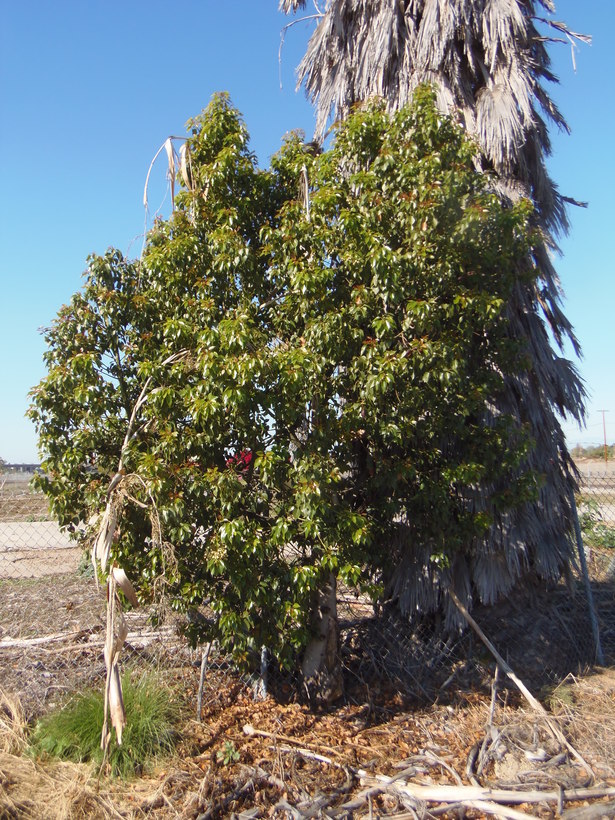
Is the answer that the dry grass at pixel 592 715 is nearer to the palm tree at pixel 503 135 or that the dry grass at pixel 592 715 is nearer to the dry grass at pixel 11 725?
the palm tree at pixel 503 135

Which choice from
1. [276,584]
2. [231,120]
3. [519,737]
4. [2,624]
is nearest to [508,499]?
[519,737]

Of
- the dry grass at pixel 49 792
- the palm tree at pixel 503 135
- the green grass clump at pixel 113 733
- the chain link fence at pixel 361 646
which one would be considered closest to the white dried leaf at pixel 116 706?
the dry grass at pixel 49 792

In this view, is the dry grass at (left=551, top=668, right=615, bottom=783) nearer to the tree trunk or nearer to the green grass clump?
the tree trunk

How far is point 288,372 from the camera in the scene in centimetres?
411

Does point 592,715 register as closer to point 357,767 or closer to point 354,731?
point 354,731

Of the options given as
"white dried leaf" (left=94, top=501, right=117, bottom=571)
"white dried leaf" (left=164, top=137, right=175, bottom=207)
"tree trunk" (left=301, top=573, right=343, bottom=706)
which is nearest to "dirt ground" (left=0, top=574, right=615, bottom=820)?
"tree trunk" (left=301, top=573, right=343, bottom=706)

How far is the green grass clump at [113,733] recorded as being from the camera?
428 cm

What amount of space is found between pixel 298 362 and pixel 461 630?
3296 mm

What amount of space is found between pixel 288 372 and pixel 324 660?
2.63m

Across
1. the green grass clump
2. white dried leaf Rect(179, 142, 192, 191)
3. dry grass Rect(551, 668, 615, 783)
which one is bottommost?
dry grass Rect(551, 668, 615, 783)

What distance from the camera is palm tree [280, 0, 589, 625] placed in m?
6.03

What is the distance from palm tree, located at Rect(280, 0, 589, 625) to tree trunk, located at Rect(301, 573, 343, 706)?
87cm

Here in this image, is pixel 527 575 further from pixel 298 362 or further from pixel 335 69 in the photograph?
pixel 335 69

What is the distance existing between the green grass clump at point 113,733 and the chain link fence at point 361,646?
0.40 metres
